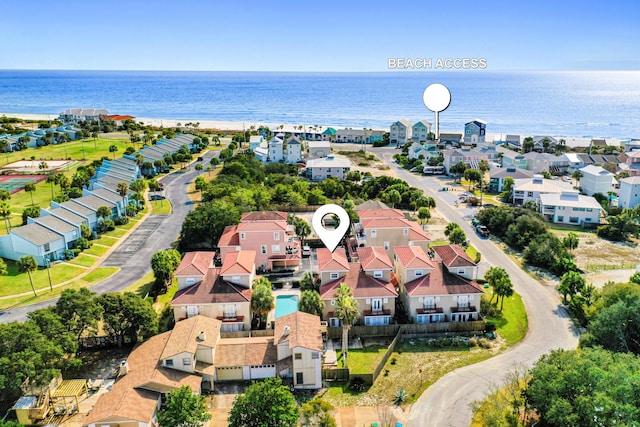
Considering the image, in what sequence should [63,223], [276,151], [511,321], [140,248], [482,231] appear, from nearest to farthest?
1. [511,321]
2. [63,223]
3. [140,248]
4. [482,231]
5. [276,151]

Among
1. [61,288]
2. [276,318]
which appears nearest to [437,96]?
[276,318]

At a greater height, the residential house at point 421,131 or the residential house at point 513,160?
the residential house at point 421,131

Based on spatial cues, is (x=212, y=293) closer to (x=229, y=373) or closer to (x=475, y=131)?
(x=229, y=373)

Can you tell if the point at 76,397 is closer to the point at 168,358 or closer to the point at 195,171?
the point at 168,358

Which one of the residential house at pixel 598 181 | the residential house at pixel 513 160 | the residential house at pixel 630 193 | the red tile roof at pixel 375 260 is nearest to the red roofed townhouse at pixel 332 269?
the red tile roof at pixel 375 260

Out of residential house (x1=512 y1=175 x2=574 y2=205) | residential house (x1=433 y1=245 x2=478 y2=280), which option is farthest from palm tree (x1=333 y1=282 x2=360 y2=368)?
residential house (x1=512 y1=175 x2=574 y2=205)

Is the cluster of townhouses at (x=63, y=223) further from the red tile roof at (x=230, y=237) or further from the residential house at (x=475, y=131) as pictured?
the residential house at (x=475, y=131)
